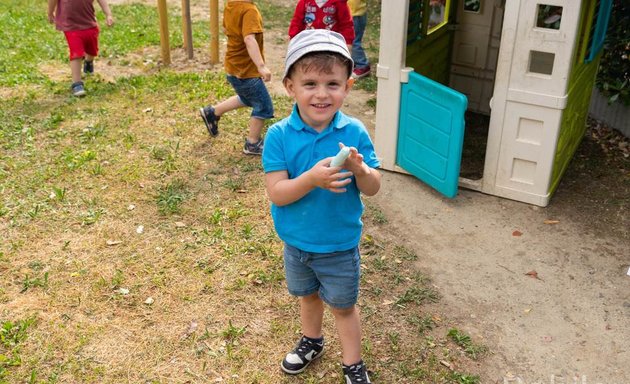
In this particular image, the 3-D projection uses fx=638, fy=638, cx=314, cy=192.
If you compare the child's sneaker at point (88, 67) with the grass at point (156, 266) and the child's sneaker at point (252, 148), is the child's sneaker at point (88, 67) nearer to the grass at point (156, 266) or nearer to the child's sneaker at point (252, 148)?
the grass at point (156, 266)

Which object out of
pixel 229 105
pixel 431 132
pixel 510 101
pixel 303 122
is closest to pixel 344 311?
pixel 303 122

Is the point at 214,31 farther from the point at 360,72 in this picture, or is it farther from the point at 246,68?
the point at 246,68

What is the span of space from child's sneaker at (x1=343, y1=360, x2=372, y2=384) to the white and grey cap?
1452mm

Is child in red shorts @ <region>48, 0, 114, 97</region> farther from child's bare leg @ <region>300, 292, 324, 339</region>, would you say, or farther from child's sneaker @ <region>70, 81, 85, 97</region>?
child's bare leg @ <region>300, 292, 324, 339</region>

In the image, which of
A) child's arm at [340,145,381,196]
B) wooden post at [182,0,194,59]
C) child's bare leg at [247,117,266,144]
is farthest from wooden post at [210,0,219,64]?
child's arm at [340,145,381,196]

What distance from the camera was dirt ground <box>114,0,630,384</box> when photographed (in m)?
3.37

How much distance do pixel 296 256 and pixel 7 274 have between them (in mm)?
2154

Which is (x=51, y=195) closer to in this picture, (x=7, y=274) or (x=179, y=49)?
(x=7, y=274)

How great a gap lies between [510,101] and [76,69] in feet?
15.0

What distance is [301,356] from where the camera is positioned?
3.22 m

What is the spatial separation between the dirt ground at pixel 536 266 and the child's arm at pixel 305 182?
1.48 meters

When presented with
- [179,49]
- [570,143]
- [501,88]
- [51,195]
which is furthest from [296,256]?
[179,49]

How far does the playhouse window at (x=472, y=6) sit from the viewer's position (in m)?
6.24

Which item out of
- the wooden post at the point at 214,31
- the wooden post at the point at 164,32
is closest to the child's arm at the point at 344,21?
the wooden post at the point at 214,31
